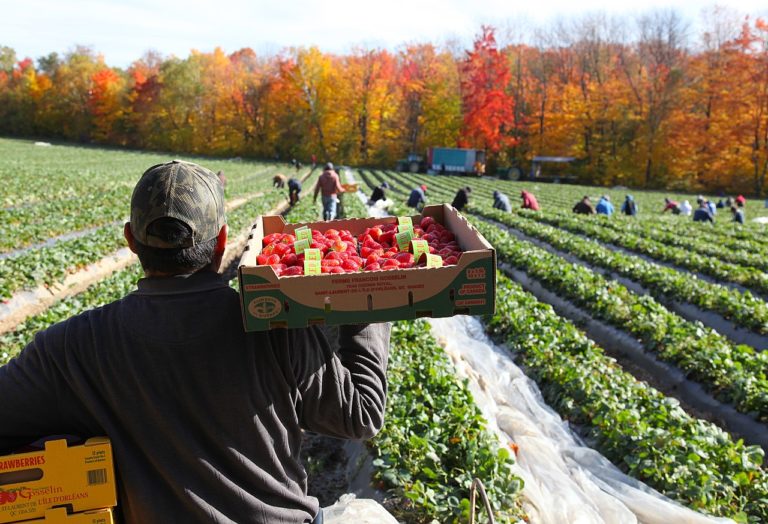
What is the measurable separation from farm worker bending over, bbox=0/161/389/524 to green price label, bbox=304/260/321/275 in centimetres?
47

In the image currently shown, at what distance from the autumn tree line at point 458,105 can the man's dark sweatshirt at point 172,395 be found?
53.1 metres

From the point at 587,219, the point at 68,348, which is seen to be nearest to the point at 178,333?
the point at 68,348

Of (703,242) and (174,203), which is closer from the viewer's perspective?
(174,203)

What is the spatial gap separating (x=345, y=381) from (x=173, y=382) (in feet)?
1.95

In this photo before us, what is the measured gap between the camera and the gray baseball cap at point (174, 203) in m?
1.86

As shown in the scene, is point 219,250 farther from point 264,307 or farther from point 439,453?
point 439,453

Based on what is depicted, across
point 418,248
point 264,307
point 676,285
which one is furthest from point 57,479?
point 676,285

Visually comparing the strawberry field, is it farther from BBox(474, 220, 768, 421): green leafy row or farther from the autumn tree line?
the autumn tree line

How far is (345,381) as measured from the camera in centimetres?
209

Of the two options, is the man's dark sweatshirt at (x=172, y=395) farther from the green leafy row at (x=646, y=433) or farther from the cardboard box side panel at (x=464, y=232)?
the green leafy row at (x=646, y=433)

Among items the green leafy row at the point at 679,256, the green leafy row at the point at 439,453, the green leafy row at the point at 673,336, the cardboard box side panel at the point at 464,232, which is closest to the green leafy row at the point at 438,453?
the green leafy row at the point at 439,453

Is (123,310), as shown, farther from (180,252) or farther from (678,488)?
(678,488)

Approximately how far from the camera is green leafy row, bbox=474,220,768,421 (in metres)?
7.18

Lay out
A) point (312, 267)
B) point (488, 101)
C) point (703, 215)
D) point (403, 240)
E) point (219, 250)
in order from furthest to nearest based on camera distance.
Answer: point (488, 101)
point (703, 215)
point (403, 240)
point (312, 267)
point (219, 250)
